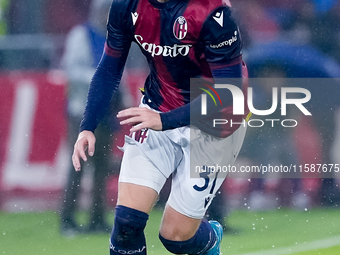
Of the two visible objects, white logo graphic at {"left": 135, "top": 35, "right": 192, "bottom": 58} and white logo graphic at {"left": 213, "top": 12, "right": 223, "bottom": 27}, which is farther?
white logo graphic at {"left": 135, "top": 35, "right": 192, "bottom": 58}

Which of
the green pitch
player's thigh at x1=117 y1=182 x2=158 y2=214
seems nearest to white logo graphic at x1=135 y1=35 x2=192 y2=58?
player's thigh at x1=117 y1=182 x2=158 y2=214

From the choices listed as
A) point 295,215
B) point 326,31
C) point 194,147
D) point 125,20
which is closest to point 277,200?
point 295,215

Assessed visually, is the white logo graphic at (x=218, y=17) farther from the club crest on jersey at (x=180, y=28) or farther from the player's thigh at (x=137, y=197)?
the player's thigh at (x=137, y=197)

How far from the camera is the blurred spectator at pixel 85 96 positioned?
12.0 ft

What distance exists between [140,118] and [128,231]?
551mm

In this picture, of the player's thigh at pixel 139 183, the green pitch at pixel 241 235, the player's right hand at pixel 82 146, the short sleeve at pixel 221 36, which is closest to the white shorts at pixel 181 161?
the player's thigh at pixel 139 183

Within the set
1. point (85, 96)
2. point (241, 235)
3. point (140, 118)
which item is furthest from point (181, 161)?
point (85, 96)

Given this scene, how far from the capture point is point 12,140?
3785mm

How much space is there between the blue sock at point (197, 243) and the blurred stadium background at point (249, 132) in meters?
1.11

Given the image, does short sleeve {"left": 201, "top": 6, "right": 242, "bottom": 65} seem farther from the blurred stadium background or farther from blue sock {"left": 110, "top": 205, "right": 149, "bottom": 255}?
the blurred stadium background

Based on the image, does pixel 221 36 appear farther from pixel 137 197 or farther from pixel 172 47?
pixel 137 197

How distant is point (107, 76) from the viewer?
7.56ft

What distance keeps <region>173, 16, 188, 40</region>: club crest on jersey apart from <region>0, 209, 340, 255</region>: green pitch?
1506mm

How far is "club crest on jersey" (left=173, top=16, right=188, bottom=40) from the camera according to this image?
2.07 metres
